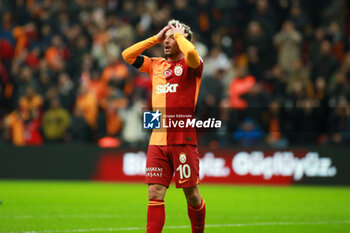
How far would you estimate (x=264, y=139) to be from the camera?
17.2 meters

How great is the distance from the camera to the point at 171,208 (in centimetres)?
1173

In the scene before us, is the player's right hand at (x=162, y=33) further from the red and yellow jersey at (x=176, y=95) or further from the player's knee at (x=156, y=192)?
the player's knee at (x=156, y=192)

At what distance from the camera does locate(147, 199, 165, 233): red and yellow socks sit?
6785 mm

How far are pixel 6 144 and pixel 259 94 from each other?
24.0 ft

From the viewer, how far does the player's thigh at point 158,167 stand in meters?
6.90

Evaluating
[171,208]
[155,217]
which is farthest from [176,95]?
[171,208]

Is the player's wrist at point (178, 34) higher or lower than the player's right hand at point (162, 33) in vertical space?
lower

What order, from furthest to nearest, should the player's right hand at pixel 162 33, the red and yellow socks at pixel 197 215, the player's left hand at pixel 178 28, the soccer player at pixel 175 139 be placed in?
the player's right hand at pixel 162 33
the red and yellow socks at pixel 197 215
the player's left hand at pixel 178 28
the soccer player at pixel 175 139

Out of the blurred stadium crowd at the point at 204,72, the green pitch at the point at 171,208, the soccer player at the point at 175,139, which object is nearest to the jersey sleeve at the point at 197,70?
the soccer player at the point at 175,139

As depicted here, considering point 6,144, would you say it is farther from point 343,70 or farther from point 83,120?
point 343,70

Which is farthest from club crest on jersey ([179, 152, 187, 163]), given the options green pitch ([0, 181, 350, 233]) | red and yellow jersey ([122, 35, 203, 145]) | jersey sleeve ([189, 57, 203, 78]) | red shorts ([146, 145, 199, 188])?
green pitch ([0, 181, 350, 233])

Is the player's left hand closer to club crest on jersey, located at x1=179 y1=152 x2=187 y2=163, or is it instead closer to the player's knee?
club crest on jersey, located at x1=179 y1=152 x2=187 y2=163

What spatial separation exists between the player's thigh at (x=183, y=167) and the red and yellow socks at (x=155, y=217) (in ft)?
1.02

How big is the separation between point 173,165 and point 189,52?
4.05 feet
